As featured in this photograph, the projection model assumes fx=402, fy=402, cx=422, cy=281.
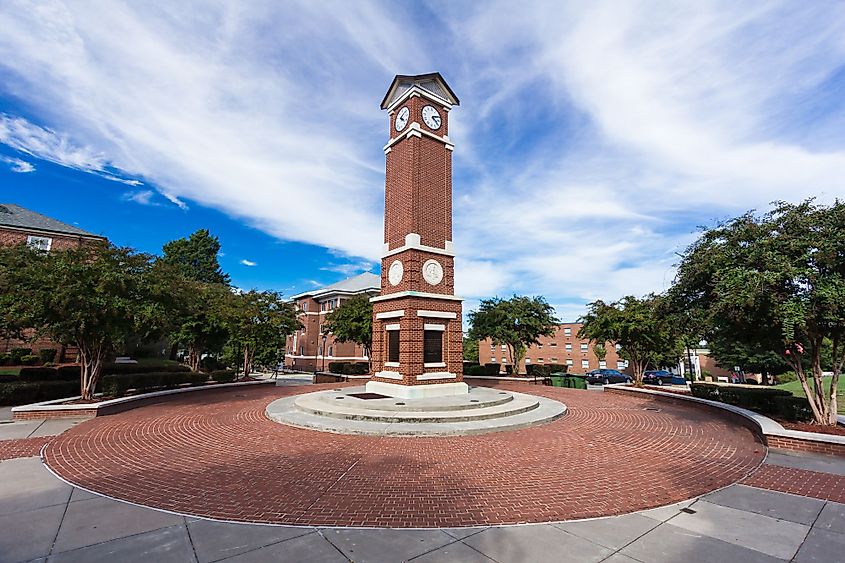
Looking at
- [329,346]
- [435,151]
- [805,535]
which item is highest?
[435,151]

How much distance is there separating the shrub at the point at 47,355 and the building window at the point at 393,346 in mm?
26527

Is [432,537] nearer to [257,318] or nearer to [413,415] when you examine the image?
[413,415]

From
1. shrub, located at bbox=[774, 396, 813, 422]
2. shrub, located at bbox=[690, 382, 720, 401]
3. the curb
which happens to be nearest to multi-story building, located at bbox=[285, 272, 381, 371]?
shrub, located at bbox=[690, 382, 720, 401]

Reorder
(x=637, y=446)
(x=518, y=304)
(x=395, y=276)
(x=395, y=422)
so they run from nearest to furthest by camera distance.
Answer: (x=637, y=446)
(x=395, y=422)
(x=395, y=276)
(x=518, y=304)

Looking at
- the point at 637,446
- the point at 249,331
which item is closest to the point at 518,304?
the point at 249,331

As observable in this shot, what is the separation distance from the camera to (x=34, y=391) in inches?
612

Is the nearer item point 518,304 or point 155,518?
point 155,518

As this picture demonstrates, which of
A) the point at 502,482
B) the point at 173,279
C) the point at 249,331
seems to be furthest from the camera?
the point at 249,331

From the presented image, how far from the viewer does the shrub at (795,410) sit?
11961 millimetres

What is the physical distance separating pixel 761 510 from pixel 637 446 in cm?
378

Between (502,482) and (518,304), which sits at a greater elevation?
(518,304)

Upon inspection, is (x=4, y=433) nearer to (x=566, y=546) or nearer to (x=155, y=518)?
(x=155, y=518)

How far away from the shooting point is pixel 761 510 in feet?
19.9

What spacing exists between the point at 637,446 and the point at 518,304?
21.1 m
